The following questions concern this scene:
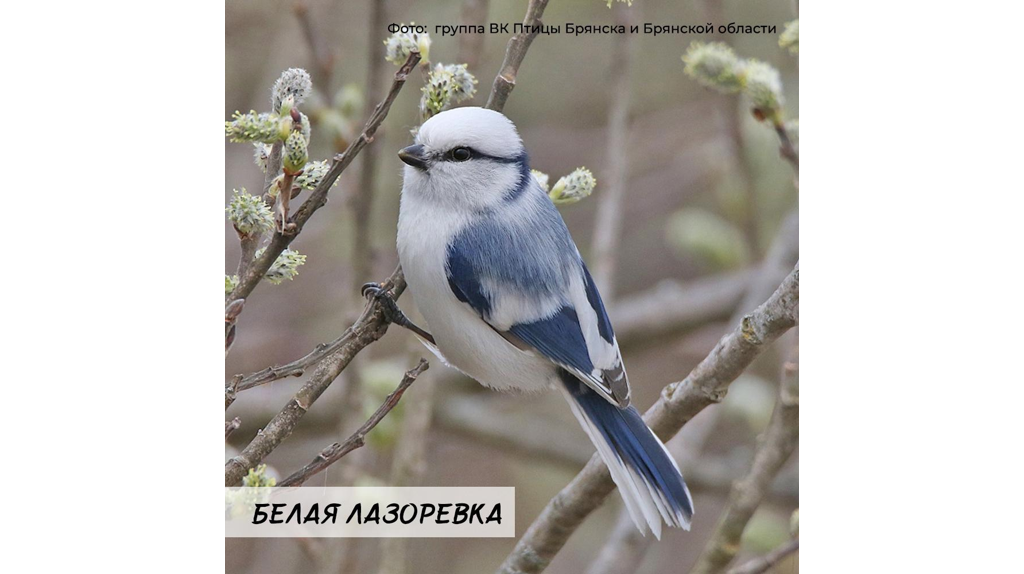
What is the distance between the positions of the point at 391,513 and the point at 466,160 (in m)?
0.62

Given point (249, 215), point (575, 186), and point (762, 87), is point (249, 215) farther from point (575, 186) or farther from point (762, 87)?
point (762, 87)

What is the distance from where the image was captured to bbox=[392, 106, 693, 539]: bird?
1.53 meters

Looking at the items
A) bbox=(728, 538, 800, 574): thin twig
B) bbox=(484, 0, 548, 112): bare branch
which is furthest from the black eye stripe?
bbox=(728, 538, 800, 574): thin twig

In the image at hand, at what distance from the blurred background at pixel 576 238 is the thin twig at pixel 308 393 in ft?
0.57

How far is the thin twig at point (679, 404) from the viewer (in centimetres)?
135

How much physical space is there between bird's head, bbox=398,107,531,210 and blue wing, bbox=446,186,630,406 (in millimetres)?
49

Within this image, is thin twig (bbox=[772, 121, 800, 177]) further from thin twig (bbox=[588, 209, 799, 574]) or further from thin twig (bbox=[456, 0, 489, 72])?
thin twig (bbox=[456, 0, 489, 72])

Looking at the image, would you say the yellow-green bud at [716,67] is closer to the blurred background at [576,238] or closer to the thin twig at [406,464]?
the blurred background at [576,238]

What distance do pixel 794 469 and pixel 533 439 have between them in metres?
0.58

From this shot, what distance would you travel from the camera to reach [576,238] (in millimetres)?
2166

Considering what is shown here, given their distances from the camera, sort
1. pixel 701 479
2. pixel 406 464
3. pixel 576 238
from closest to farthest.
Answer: pixel 406 464 < pixel 701 479 < pixel 576 238

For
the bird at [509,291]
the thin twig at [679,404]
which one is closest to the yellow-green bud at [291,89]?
the bird at [509,291]

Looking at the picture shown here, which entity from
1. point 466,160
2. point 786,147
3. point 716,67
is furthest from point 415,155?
point 786,147

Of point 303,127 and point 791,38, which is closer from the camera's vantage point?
point 303,127
